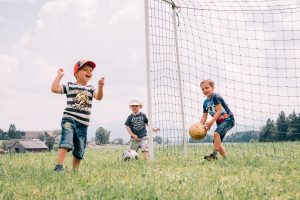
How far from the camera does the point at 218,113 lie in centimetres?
685

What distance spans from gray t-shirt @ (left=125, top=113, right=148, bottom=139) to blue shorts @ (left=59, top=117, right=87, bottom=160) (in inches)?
129

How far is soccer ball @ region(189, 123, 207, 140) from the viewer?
6848 mm

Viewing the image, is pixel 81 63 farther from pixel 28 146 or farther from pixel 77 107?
pixel 28 146

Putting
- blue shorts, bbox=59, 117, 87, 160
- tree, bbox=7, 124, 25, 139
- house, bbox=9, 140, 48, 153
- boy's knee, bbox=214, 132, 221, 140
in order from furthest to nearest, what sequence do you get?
tree, bbox=7, 124, 25, 139
house, bbox=9, 140, 48, 153
boy's knee, bbox=214, 132, 221, 140
blue shorts, bbox=59, 117, 87, 160

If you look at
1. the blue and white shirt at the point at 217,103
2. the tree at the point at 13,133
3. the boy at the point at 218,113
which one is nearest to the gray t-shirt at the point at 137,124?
the boy at the point at 218,113

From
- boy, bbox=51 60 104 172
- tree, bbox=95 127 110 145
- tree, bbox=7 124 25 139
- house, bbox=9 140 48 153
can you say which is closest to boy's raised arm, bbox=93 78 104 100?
boy, bbox=51 60 104 172

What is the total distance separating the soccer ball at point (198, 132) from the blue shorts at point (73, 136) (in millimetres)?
2248

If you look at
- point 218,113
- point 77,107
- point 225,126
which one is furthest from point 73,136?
point 225,126

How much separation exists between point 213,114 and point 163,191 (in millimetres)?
4106

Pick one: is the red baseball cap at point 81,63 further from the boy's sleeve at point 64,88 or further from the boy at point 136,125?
the boy at point 136,125

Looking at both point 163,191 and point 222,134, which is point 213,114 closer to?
point 222,134

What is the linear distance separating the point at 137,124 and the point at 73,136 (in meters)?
3.49

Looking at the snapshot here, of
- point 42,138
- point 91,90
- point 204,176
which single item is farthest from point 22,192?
point 42,138

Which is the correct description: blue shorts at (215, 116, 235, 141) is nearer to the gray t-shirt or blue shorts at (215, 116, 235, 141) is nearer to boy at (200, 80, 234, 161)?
boy at (200, 80, 234, 161)
